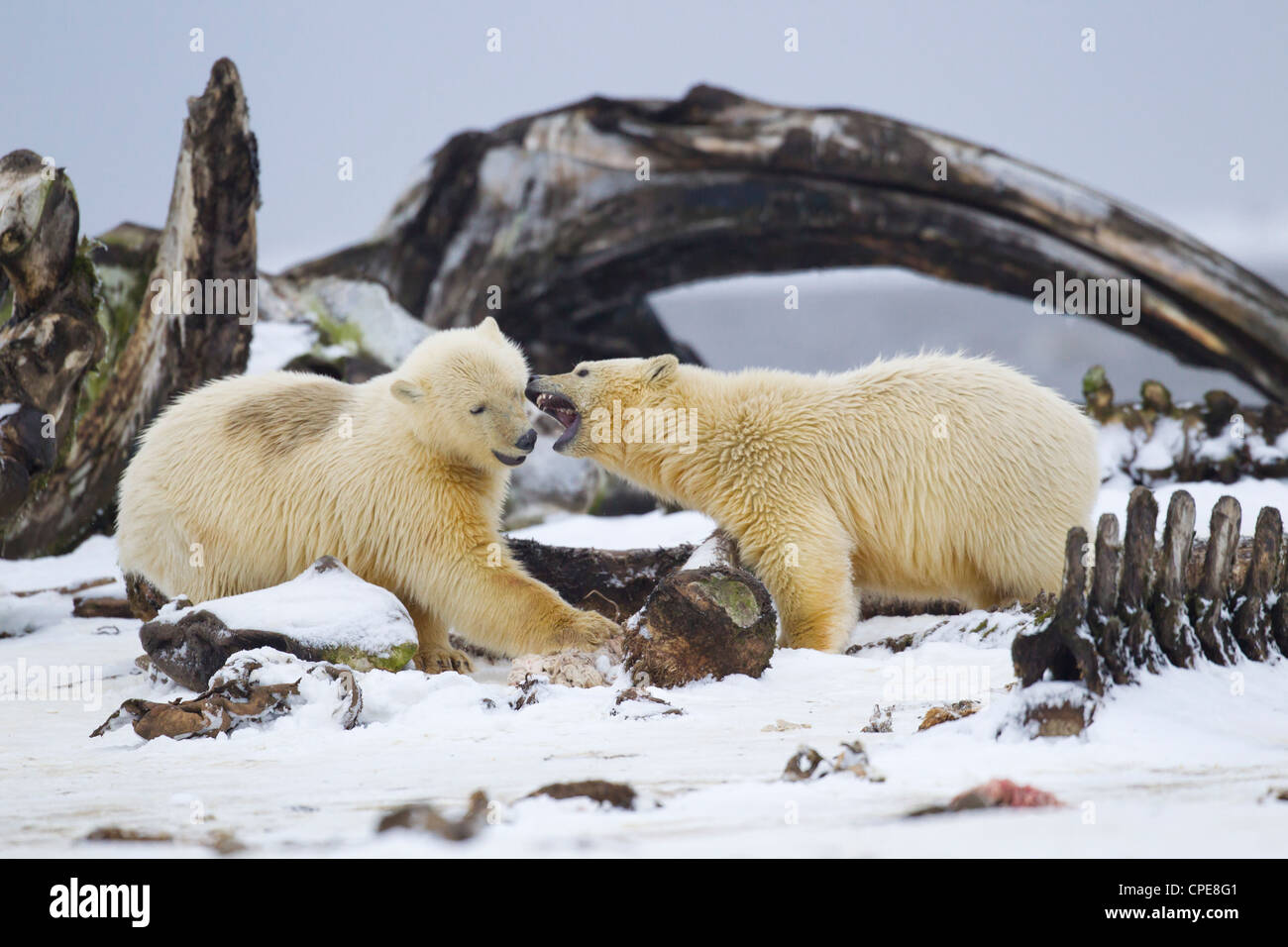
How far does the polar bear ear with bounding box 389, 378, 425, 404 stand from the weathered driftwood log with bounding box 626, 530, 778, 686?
5.17ft

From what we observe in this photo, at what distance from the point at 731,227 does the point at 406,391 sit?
234 inches

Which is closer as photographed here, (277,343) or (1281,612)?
(1281,612)

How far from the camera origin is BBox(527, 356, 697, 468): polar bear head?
562 centimetres

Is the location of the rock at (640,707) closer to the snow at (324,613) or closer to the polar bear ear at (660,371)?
the snow at (324,613)

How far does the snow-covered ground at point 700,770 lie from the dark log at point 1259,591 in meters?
0.10

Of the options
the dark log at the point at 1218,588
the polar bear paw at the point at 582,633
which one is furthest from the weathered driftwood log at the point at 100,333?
the dark log at the point at 1218,588

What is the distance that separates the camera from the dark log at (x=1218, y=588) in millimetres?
3510

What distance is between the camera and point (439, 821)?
242 centimetres

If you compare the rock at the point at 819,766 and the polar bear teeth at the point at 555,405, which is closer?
the rock at the point at 819,766

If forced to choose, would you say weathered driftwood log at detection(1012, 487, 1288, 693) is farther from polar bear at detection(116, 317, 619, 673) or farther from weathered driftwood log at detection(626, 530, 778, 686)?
polar bear at detection(116, 317, 619, 673)

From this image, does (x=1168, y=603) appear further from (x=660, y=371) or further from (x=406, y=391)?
(x=406, y=391)

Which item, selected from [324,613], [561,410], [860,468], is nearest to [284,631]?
[324,613]

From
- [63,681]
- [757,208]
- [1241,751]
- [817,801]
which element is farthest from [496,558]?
[757,208]
